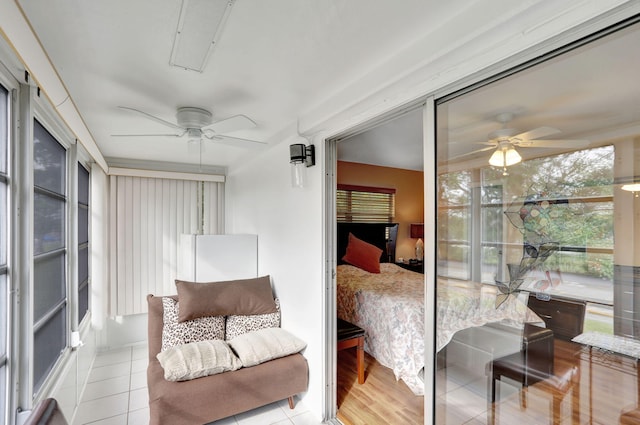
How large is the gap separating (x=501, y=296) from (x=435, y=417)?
26.8 inches

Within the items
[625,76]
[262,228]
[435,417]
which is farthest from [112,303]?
[625,76]

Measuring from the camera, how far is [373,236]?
197 inches

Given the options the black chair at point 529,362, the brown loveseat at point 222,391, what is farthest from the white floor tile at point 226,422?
the black chair at point 529,362

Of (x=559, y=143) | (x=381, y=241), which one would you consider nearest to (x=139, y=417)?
(x=559, y=143)

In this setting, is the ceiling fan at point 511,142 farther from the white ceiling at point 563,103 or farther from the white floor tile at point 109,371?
the white floor tile at point 109,371

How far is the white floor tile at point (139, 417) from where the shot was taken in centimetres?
241

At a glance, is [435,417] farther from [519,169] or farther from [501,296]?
Result: [519,169]

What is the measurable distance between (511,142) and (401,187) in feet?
13.6

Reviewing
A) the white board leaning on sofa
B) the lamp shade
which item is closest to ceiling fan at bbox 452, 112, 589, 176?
the white board leaning on sofa

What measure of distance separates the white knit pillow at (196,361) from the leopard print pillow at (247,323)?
0.30m

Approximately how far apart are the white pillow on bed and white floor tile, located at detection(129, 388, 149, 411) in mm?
874

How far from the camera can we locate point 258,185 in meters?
3.57

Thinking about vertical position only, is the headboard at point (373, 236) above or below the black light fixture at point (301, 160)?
below

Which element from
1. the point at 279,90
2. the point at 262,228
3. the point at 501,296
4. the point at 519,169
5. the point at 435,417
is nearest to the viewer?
the point at 519,169
